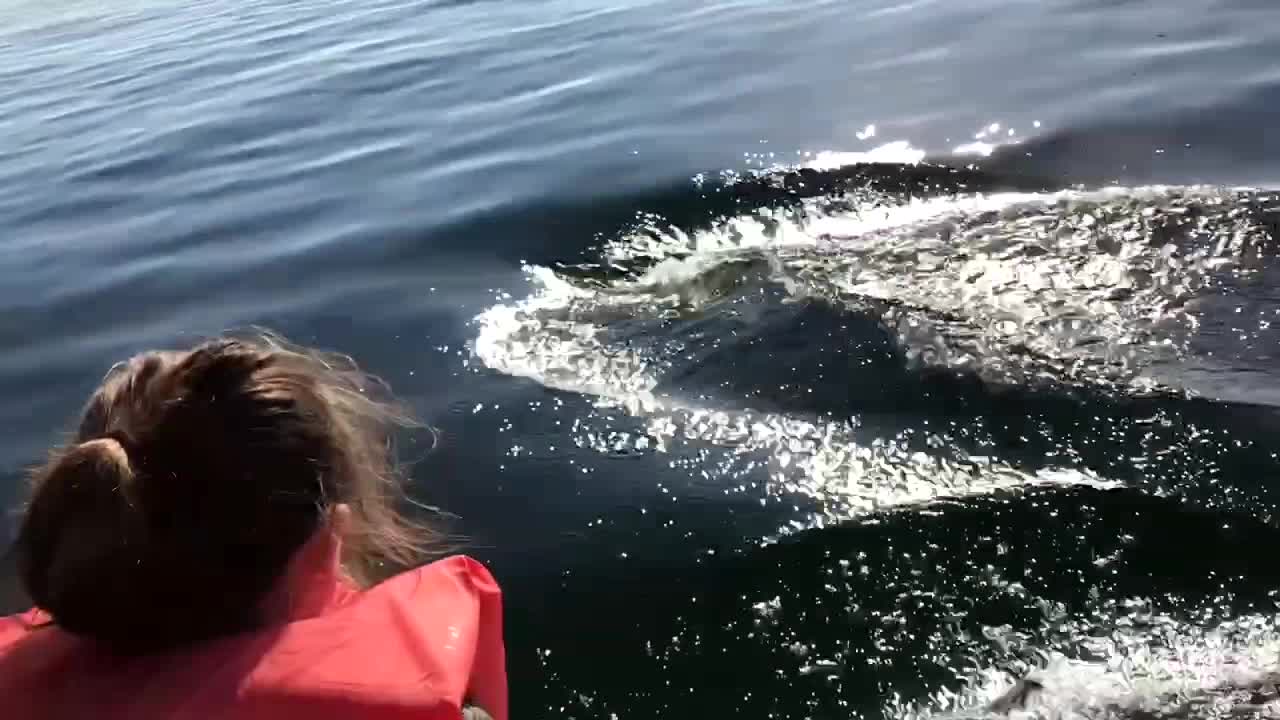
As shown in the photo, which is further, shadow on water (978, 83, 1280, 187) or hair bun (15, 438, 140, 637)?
shadow on water (978, 83, 1280, 187)

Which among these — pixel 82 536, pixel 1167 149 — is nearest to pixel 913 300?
pixel 1167 149

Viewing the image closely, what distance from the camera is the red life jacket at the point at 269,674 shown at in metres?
2.08

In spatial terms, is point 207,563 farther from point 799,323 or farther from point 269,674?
point 799,323

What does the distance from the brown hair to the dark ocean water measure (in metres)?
1.49

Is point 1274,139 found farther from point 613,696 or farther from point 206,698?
point 206,698

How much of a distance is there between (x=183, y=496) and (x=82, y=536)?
0.19m

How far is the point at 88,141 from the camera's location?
1109 cm

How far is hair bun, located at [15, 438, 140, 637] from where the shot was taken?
201cm

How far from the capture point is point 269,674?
212 centimetres

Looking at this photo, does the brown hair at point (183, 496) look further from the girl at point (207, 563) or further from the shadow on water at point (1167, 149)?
the shadow on water at point (1167, 149)

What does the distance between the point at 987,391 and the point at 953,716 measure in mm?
1707

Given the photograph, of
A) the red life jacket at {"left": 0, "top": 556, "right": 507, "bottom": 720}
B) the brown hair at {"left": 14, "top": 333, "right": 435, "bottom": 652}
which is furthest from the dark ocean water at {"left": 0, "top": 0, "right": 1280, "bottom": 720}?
the brown hair at {"left": 14, "top": 333, "right": 435, "bottom": 652}

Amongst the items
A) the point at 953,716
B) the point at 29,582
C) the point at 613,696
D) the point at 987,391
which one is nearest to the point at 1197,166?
the point at 987,391

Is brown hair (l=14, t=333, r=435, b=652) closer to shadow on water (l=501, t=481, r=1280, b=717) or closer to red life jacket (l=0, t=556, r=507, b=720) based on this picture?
red life jacket (l=0, t=556, r=507, b=720)
